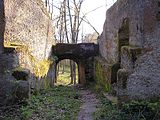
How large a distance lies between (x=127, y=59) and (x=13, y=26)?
3.76m

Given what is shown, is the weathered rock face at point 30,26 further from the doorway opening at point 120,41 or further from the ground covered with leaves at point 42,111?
the doorway opening at point 120,41

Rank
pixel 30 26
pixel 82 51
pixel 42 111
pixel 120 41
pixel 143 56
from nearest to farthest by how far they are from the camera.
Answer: pixel 143 56, pixel 42 111, pixel 120 41, pixel 30 26, pixel 82 51

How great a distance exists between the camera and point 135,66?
27.4 ft

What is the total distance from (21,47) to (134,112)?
3971mm

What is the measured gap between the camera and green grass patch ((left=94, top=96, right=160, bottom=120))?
7.47 meters

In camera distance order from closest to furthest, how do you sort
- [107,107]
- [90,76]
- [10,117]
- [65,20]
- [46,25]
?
[10,117] < [107,107] < [46,25] < [90,76] < [65,20]

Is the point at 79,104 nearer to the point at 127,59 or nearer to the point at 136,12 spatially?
the point at 127,59

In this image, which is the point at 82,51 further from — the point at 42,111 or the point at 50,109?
the point at 42,111

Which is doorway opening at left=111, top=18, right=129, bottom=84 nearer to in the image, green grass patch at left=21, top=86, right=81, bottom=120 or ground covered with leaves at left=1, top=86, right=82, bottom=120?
green grass patch at left=21, top=86, right=81, bottom=120

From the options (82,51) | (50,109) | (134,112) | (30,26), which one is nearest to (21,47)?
(50,109)

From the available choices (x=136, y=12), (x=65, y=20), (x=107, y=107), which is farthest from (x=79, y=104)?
(x=65, y=20)

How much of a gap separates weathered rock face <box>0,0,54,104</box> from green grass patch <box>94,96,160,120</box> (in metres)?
2.37

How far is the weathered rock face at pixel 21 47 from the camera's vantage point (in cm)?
838

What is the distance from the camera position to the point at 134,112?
7.75m
